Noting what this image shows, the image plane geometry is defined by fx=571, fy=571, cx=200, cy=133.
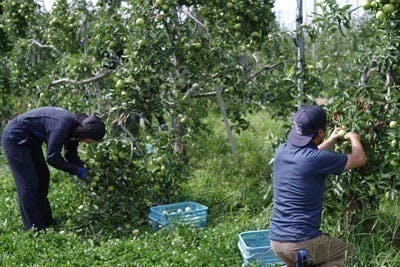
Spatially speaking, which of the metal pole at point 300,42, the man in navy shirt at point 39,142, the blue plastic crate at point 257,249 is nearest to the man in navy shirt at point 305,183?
the blue plastic crate at point 257,249

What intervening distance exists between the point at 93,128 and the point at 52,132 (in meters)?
0.33

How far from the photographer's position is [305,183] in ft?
10.4

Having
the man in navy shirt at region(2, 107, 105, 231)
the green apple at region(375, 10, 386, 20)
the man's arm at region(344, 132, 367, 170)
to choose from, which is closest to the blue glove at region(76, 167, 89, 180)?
the man in navy shirt at region(2, 107, 105, 231)

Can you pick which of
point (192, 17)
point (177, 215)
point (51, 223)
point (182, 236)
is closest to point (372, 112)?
point (182, 236)

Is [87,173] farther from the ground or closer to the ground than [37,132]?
closer to the ground

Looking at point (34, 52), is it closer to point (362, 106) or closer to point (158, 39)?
point (158, 39)

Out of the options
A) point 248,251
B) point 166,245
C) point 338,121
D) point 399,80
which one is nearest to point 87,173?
point 166,245

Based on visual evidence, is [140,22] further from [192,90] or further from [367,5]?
[367,5]

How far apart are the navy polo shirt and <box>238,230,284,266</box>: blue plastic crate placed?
51 centimetres

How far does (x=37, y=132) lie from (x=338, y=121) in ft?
7.61

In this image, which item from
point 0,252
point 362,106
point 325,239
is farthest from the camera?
point 0,252

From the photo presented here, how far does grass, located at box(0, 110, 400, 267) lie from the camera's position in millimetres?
3875

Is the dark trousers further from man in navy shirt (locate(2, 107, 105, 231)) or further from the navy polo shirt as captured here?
the navy polo shirt

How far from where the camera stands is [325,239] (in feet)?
10.7
